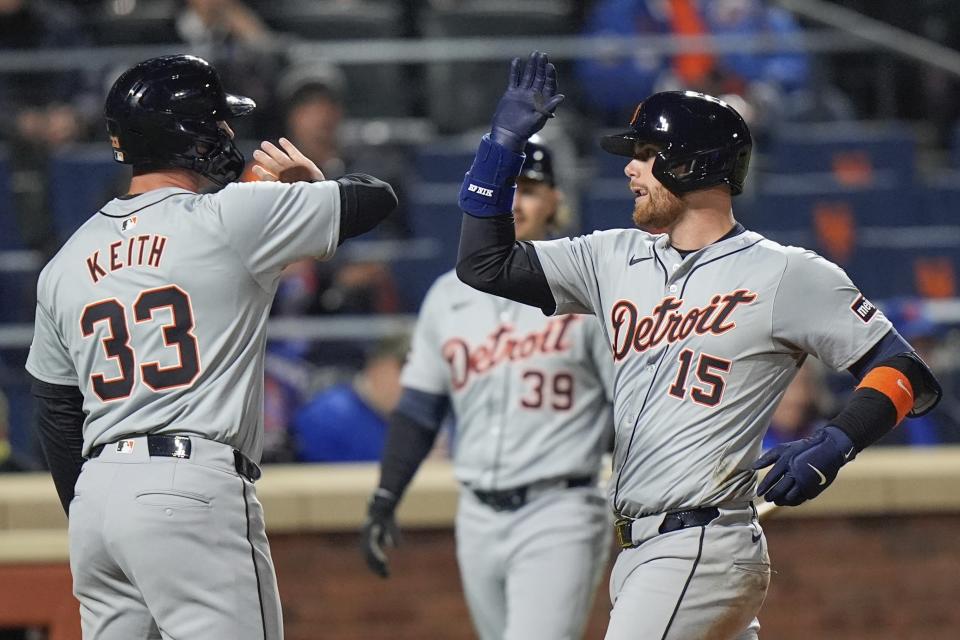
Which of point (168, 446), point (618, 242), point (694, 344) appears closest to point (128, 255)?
point (168, 446)

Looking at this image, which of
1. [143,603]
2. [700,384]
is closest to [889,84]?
[700,384]

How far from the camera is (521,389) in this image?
14.8ft

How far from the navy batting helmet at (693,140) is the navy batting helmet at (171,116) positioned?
0.99 meters

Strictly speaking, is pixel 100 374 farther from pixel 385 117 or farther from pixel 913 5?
pixel 913 5

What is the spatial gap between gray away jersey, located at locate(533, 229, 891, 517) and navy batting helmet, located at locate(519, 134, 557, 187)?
1163mm

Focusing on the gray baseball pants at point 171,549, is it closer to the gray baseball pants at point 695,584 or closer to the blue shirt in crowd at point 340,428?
the gray baseball pants at point 695,584

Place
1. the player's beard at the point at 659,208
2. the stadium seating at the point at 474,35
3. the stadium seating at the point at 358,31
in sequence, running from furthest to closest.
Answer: the stadium seating at the point at 358,31 < the stadium seating at the point at 474,35 < the player's beard at the point at 659,208

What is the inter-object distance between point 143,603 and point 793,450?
148 cm

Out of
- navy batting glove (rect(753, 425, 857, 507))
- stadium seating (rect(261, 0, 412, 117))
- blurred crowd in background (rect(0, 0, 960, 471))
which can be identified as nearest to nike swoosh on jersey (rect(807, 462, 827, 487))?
navy batting glove (rect(753, 425, 857, 507))

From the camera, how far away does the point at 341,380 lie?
7016mm

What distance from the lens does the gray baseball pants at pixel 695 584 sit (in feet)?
10.8

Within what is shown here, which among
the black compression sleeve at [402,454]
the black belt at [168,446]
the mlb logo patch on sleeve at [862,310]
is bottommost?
the black compression sleeve at [402,454]

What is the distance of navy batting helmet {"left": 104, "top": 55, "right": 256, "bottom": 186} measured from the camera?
3434mm

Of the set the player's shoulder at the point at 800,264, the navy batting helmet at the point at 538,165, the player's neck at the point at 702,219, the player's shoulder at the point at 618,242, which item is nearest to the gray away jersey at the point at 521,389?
the navy batting helmet at the point at 538,165
